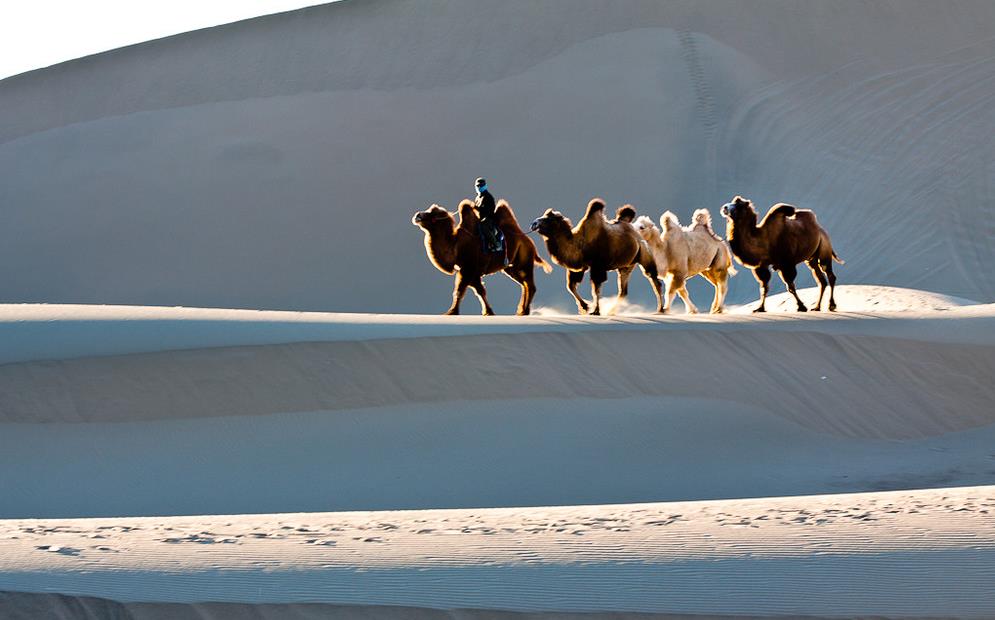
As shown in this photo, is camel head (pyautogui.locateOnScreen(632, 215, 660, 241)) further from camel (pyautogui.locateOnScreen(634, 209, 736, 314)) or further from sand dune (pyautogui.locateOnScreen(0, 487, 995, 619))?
sand dune (pyautogui.locateOnScreen(0, 487, 995, 619))

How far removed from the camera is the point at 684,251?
47.8ft

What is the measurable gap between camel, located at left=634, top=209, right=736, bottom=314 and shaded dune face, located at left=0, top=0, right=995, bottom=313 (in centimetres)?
900

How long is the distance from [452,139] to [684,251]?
1671cm

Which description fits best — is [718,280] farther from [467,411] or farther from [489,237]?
[467,411]

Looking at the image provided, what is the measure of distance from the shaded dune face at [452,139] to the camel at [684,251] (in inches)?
354

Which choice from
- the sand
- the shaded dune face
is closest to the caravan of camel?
the sand

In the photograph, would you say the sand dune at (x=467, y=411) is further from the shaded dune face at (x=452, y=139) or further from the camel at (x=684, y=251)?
the shaded dune face at (x=452, y=139)

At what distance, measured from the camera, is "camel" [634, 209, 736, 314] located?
14375 millimetres

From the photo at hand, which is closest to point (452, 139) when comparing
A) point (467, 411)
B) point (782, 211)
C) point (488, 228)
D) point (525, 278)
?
point (525, 278)

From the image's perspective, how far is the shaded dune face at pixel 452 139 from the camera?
27.2 meters

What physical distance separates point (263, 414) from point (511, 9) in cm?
2452

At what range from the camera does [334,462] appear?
33.6 ft

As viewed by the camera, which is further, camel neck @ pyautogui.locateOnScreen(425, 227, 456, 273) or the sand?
camel neck @ pyautogui.locateOnScreen(425, 227, 456, 273)

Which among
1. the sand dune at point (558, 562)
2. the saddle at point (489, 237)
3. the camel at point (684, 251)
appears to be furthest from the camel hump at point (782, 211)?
the sand dune at point (558, 562)
